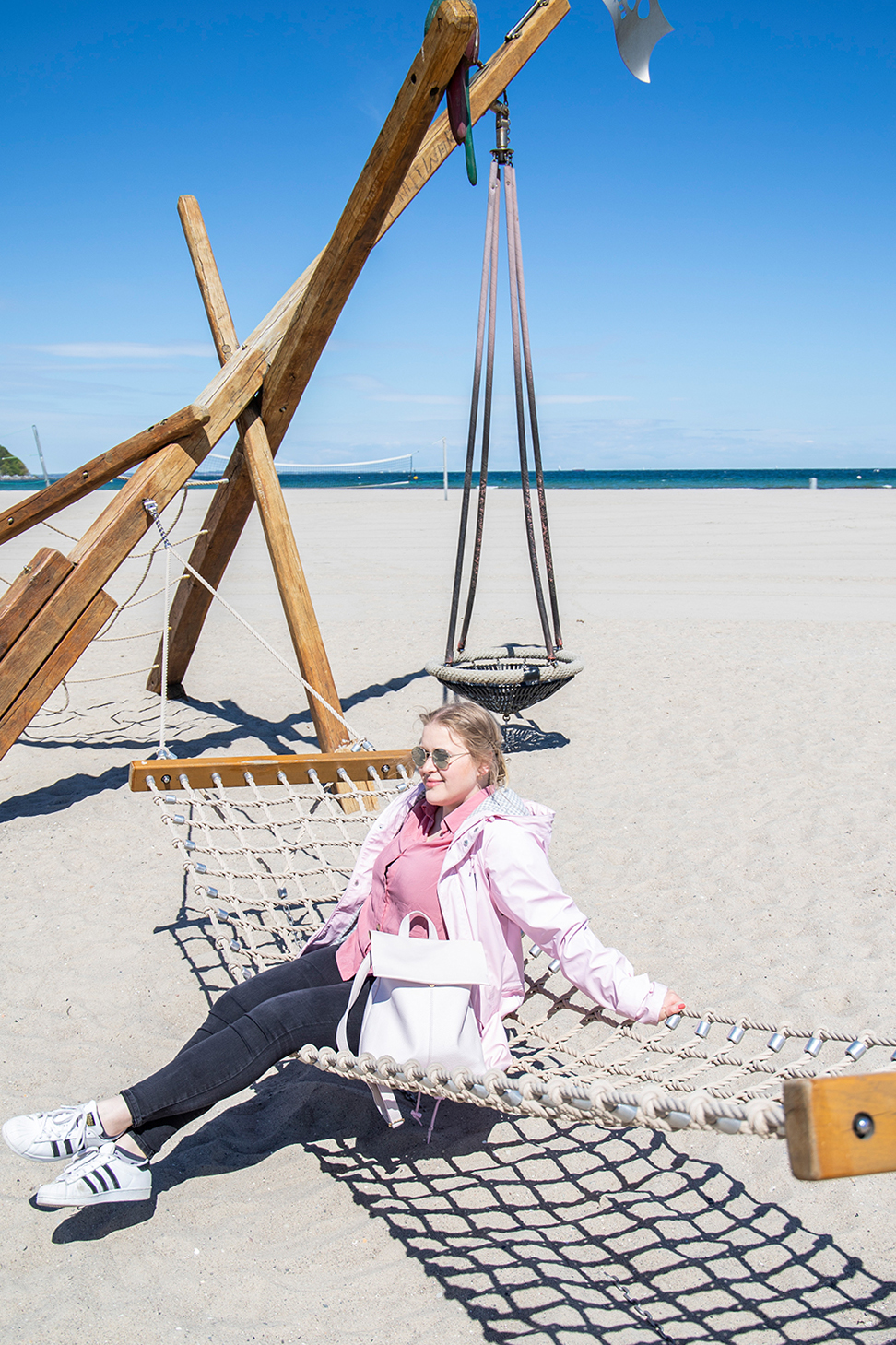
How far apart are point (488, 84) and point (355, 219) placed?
0.91 m

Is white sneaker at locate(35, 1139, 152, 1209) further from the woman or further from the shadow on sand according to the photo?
the shadow on sand

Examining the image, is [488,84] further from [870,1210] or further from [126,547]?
[870,1210]

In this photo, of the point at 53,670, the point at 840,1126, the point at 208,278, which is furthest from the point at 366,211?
the point at 840,1126

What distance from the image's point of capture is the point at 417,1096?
1884 mm

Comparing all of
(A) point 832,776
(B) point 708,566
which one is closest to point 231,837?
(A) point 832,776

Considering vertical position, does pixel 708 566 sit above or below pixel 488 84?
below

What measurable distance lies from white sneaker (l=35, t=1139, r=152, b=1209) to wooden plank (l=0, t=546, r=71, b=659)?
2212 mm

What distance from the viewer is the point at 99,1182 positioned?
1719mm

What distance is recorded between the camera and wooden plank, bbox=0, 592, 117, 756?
349 cm

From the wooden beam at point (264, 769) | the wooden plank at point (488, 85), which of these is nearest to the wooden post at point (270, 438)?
the wooden plank at point (488, 85)

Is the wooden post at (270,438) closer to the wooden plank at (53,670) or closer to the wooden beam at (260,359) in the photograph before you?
the wooden beam at (260,359)

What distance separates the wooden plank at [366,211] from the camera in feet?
10.2

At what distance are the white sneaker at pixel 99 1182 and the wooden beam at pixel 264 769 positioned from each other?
1386 mm

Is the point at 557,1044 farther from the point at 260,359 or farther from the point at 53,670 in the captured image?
the point at 260,359
